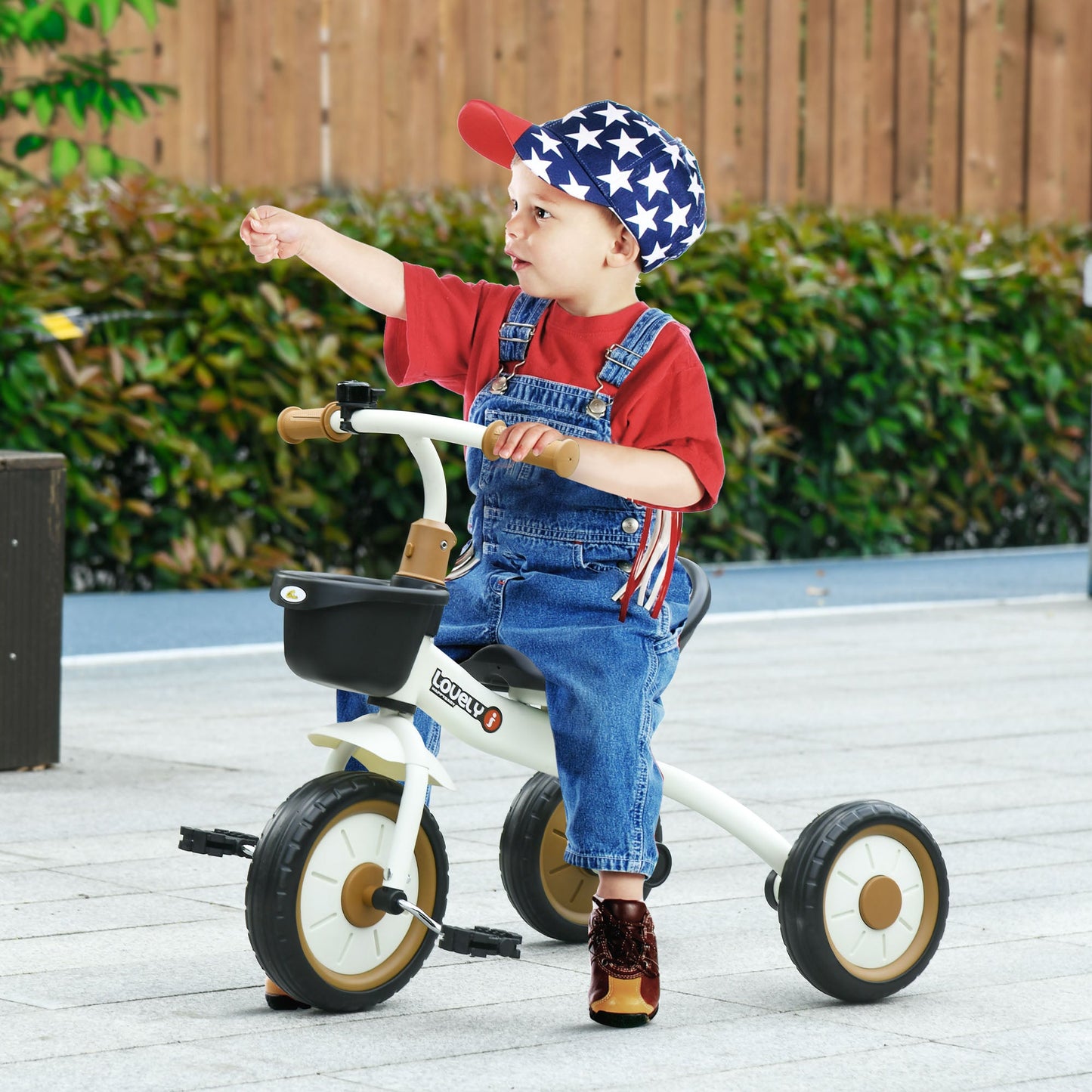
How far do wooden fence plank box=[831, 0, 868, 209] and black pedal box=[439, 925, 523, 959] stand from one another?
9.80 metres

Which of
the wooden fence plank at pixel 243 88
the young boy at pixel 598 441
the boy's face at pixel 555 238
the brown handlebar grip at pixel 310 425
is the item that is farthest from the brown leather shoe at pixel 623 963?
the wooden fence plank at pixel 243 88

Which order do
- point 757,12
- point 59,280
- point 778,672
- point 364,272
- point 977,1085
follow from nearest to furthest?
point 977,1085 < point 364,272 < point 778,672 < point 59,280 < point 757,12

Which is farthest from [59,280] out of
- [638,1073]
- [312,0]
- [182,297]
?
[638,1073]

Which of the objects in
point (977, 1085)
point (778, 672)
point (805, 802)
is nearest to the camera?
point (977, 1085)

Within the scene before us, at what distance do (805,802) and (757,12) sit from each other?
799 centimetres

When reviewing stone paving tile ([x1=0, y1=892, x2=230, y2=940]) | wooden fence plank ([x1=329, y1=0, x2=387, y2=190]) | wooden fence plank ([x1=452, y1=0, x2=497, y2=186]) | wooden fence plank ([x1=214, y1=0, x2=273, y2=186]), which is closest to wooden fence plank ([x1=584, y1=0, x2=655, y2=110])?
wooden fence plank ([x1=452, y1=0, x2=497, y2=186])

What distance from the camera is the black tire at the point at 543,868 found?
399 centimetres

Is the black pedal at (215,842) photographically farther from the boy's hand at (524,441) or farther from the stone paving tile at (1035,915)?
the stone paving tile at (1035,915)

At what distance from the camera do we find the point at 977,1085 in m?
3.21

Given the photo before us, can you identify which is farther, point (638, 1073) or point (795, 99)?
point (795, 99)

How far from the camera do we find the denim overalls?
3.46 meters

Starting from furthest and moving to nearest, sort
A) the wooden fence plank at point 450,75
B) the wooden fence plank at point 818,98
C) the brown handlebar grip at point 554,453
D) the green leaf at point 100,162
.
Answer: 1. the wooden fence plank at point 818,98
2. the wooden fence plank at point 450,75
3. the green leaf at point 100,162
4. the brown handlebar grip at point 554,453

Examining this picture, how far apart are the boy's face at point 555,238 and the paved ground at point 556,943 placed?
46.0 inches

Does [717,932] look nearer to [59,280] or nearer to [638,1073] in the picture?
[638,1073]
